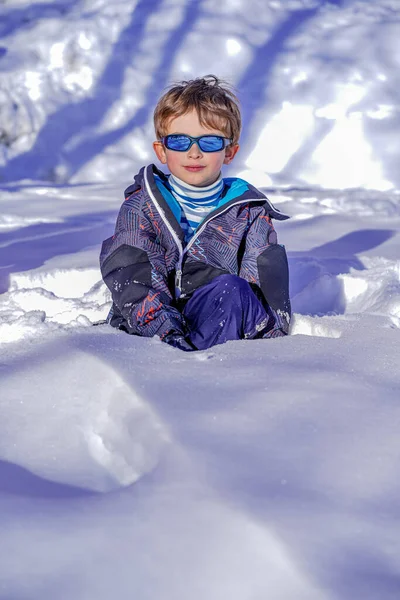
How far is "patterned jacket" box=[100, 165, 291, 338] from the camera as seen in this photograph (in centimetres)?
192

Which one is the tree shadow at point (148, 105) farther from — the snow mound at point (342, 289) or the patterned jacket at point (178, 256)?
the patterned jacket at point (178, 256)

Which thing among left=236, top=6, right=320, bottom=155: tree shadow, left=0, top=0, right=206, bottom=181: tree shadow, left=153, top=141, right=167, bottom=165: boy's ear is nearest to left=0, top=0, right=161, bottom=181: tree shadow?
left=0, top=0, right=206, bottom=181: tree shadow

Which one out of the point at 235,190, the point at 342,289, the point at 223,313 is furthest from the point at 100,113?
the point at 223,313

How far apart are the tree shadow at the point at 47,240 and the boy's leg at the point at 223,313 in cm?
104

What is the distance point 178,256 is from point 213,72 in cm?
452

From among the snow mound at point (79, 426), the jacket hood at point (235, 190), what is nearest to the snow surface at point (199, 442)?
the snow mound at point (79, 426)

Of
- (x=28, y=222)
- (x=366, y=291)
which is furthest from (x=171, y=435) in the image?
(x=28, y=222)

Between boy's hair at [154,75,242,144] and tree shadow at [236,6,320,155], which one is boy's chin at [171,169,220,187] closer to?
boy's hair at [154,75,242,144]

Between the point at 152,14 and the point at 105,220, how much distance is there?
131 inches

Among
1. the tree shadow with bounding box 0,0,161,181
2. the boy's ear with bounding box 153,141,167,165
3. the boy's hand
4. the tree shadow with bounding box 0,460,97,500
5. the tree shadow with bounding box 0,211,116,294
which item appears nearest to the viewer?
the tree shadow with bounding box 0,460,97,500

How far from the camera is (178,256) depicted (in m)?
2.05

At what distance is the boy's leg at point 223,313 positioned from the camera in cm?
185

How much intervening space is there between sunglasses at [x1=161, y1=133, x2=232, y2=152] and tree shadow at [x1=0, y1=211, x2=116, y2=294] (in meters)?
0.97

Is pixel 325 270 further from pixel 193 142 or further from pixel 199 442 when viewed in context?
pixel 199 442
